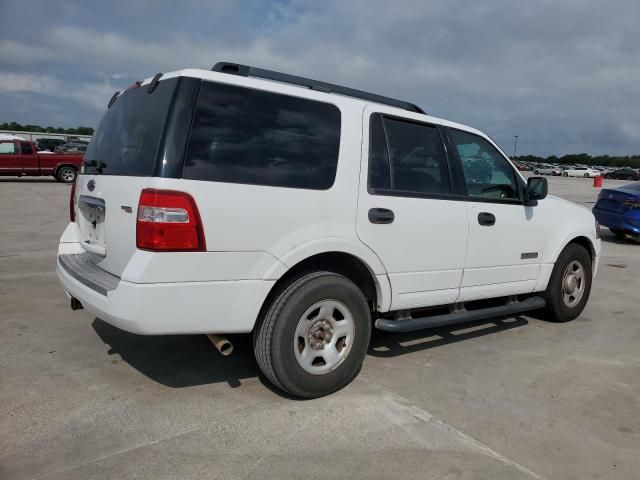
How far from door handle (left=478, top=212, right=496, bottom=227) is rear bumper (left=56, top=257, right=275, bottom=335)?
1.98m

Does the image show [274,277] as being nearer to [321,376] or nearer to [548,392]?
[321,376]

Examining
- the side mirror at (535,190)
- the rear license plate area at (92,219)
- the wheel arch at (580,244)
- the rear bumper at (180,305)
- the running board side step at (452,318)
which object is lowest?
the running board side step at (452,318)

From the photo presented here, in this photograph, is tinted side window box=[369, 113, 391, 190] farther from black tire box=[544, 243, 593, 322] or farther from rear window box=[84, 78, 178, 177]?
black tire box=[544, 243, 593, 322]

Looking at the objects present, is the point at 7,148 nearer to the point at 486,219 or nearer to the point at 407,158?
the point at 407,158

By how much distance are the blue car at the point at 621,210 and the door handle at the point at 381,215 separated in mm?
9304

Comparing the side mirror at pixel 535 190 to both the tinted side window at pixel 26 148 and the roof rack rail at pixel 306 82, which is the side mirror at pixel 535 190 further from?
the tinted side window at pixel 26 148

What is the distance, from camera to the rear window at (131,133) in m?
2.99

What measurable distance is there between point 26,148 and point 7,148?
0.66m

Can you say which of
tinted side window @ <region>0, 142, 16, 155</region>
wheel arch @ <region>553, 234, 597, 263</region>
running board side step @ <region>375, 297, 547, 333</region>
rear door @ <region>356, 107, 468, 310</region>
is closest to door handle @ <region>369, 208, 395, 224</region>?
rear door @ <region>356, 107, 468, 310</region>

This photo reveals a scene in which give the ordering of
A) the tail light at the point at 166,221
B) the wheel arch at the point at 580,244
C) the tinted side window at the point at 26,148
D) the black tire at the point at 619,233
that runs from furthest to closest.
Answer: the tinted side window at the point at 26,148 → the black tire at the point at 619,233 → the wheel arch at the point at 580,244 → the tail light at the point at 166,221

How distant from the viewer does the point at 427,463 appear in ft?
9.07

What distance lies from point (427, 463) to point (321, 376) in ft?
2.94

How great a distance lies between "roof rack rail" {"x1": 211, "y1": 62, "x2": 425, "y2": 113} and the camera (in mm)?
3350

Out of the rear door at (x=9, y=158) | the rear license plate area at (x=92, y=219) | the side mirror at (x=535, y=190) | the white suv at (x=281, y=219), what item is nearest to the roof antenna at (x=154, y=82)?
the white suv at (x=281, y=219)
